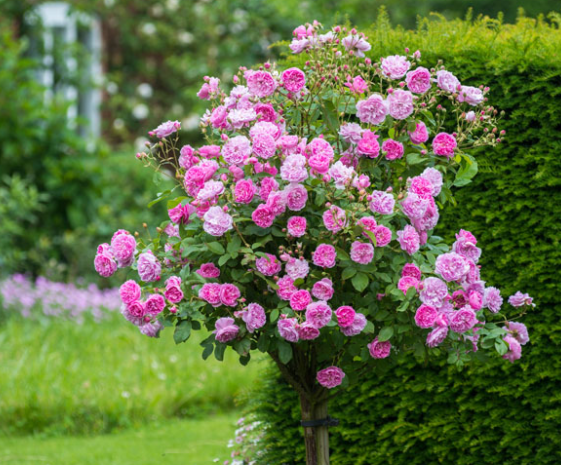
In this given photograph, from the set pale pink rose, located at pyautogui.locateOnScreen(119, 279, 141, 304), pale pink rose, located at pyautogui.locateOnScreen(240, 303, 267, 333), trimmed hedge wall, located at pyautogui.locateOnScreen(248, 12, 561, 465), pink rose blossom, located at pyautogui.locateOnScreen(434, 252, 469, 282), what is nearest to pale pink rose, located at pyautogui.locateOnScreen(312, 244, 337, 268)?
pale pink rose, located at pyautogui.locateOnScreen(240, 303, 267, 333)

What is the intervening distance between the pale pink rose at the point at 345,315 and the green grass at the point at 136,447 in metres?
2.39

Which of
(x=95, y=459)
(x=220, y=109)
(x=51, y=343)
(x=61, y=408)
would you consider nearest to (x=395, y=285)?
(x=220, y=109)

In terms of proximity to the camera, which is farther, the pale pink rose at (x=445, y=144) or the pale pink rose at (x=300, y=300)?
the pale pink rose at (x=445, y=144)

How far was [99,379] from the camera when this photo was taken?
588 centimetres

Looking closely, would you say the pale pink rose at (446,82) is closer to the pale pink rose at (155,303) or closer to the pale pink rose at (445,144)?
the pale pink rose at (445,144)

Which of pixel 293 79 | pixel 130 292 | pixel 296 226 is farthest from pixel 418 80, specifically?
pixel 130 292

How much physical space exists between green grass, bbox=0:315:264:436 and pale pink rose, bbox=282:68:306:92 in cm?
250

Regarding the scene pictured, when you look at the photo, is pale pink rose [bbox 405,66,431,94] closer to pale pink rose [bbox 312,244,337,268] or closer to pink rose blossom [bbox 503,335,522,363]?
pale pink rose [bbox 312,244,337,268]

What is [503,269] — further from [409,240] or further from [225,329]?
[225,329]

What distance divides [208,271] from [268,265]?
0.70 feet

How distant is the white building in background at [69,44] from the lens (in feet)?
36.3

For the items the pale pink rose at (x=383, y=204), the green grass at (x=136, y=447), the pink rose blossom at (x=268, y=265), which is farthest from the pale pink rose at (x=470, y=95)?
the green grass at (x=136, y=447)

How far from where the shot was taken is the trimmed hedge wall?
3459 millimetres

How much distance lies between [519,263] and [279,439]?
4.87 ft
